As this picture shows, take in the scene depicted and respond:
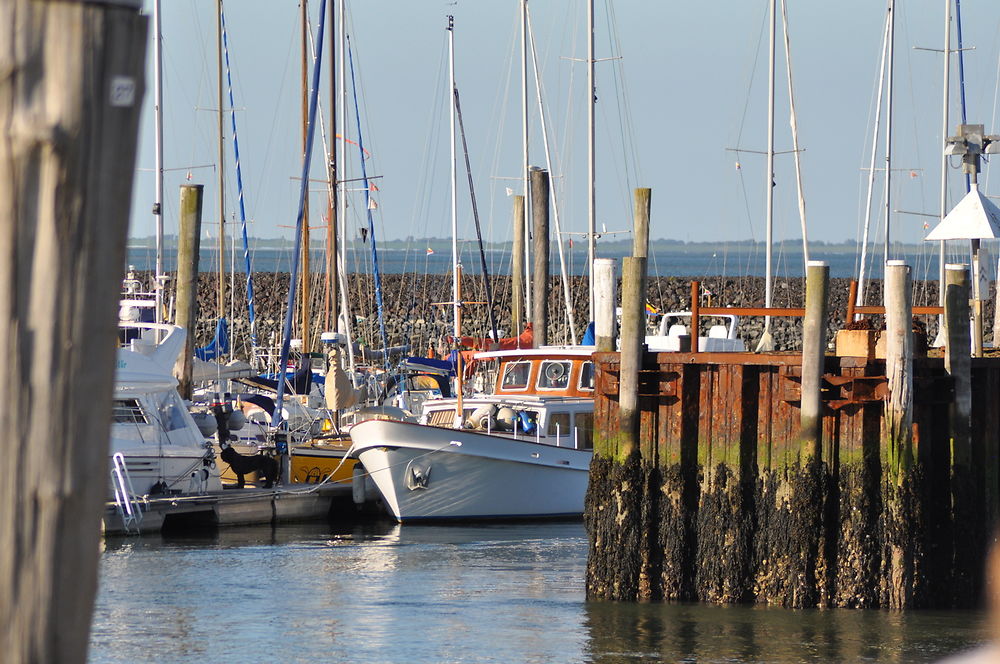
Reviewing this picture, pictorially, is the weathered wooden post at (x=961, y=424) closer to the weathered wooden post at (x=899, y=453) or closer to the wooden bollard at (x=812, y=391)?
the weathered wooden post at (x=899, y=453)

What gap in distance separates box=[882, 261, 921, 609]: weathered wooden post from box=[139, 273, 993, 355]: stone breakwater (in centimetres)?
3236

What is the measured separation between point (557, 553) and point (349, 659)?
22.3 feet

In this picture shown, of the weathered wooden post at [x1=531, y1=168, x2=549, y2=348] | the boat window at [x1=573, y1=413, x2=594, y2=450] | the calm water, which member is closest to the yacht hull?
the boat window at [x1=573, y1=413, x2=594, y2=450]

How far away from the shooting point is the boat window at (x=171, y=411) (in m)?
20.2

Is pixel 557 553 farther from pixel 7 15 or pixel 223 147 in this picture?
pixel 223 147

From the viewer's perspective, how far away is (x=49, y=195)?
2.27 metres

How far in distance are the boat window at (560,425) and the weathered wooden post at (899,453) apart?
33.2 ft

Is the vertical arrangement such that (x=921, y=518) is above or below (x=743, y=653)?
above

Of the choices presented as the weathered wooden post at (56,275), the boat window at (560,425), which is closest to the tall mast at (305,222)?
the boat window at (560,425)

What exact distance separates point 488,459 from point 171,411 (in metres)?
4.95

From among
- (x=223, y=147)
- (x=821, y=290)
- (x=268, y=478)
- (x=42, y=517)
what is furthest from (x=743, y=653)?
(x=223, y=147)

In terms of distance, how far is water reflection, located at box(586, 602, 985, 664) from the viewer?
11.7 m

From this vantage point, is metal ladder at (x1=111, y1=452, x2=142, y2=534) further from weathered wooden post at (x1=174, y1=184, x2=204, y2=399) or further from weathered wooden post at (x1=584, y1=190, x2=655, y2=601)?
weathered wooden post at (x1=584, y1=190, x2=655, y2=601)

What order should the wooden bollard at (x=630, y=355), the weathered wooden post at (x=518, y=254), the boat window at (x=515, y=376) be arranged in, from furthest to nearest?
the weathered wooden post at (x=518, y=254) < the boat window at (x=515, y=376) < the wooden bollard at (x=630, y=355)
